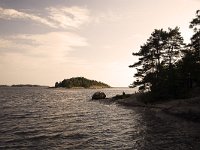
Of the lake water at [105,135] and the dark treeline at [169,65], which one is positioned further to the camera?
the dark treeline at [169,65]

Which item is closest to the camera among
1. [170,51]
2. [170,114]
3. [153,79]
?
[170,114]

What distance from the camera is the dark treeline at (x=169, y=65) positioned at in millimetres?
49281

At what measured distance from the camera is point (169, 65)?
192 ft

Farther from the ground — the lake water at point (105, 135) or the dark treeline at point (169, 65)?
the dark treeline at point (169, 65)

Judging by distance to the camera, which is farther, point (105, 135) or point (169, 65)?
point (169, 65)

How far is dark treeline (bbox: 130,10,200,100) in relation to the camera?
162 feet

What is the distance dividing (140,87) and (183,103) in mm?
21678

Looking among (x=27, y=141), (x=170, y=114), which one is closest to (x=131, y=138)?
(x=27, y=141)

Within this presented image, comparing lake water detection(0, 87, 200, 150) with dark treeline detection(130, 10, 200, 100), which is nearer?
lake water detection(0, 87, 200, 150)

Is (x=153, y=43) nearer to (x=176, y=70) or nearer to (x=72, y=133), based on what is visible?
(x=176, y=70)

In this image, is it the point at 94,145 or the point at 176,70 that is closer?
the point at 94,145

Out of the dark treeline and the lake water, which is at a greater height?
the dark treeline

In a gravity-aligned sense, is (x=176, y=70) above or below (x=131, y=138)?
above

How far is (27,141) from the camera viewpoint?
23.5m
